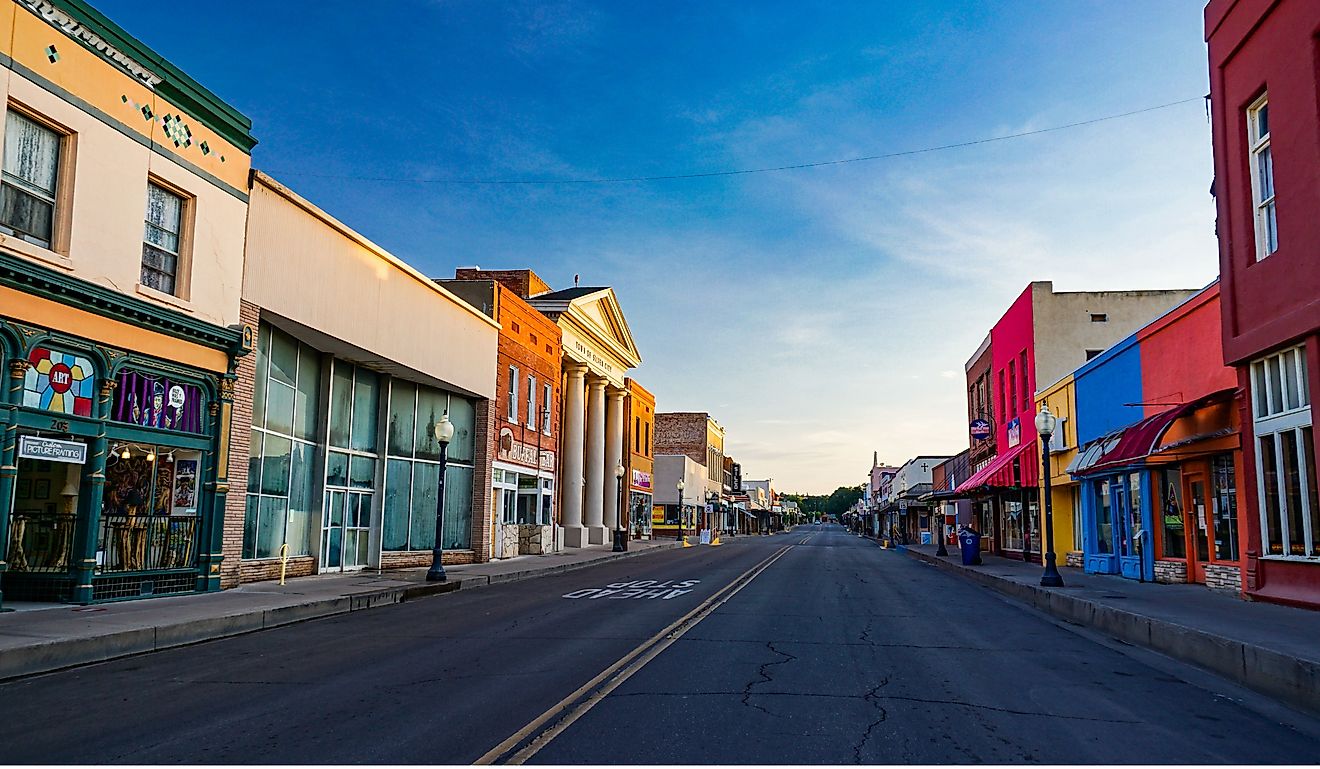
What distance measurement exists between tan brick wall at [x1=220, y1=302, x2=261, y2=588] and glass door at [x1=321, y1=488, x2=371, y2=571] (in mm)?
4398

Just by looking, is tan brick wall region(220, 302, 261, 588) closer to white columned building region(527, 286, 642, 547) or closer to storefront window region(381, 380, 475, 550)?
storefront window region(381, 380, 475, 550)

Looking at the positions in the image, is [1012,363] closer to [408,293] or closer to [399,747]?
[408,293]

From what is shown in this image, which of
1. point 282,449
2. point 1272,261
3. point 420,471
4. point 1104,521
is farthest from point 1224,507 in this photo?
point 420,471

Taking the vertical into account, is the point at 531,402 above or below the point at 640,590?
above

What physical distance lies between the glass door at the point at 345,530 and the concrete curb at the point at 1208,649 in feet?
51.3

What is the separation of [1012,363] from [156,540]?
28.5m

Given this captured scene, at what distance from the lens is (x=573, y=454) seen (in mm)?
42750

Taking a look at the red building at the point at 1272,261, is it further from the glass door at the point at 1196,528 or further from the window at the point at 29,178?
the window at the point at 29,178

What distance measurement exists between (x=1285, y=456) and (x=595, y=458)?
114ft

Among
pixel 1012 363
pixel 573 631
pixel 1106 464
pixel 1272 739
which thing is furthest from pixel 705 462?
pixel 1272 739

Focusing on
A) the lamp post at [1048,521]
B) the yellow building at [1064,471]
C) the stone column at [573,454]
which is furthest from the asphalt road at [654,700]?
the stone column at [573,454]

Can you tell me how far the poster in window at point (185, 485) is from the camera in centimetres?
1631

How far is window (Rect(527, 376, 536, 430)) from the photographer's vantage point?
35.5 metres

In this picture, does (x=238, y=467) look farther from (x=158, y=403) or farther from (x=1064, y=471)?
(x=1064, y=471)
